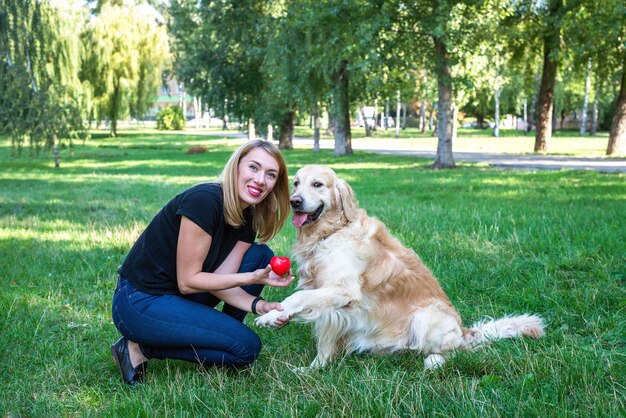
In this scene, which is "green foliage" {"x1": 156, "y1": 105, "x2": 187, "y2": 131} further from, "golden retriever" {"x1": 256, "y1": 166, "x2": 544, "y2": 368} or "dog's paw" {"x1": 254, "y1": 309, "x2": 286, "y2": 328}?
"dog's paw" {"x1": 254, "y1": 309, "x2": 286, "y2": 328}

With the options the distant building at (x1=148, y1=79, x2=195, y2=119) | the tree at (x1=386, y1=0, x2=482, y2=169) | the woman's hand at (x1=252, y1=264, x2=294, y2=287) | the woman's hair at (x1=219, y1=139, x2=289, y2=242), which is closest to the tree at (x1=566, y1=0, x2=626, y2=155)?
the tree at (x1=386, y1=0, x2=482, y2=169)

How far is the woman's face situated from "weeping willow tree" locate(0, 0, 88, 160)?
48.0ft

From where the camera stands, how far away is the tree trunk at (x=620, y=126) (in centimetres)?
1875

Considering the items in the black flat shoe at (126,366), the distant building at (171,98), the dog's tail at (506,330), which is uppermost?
the distant building at (171,98)

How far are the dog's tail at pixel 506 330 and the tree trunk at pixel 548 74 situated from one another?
1690 centimetres

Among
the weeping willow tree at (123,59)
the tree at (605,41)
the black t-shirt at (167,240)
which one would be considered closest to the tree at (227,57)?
the weeping willow tree at (123,59)

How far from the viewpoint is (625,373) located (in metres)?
3.19

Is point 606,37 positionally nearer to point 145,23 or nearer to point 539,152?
point 539,152

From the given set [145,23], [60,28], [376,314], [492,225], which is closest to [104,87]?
[145,23]

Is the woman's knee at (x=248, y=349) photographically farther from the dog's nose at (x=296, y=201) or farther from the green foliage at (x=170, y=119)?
the green foliage at (x=170, y=119)

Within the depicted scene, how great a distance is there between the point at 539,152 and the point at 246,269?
21.4m

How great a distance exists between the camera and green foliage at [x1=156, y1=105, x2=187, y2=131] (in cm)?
6438

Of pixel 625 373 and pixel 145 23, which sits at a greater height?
pixel 145 23

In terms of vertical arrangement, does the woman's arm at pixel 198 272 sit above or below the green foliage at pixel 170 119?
below
